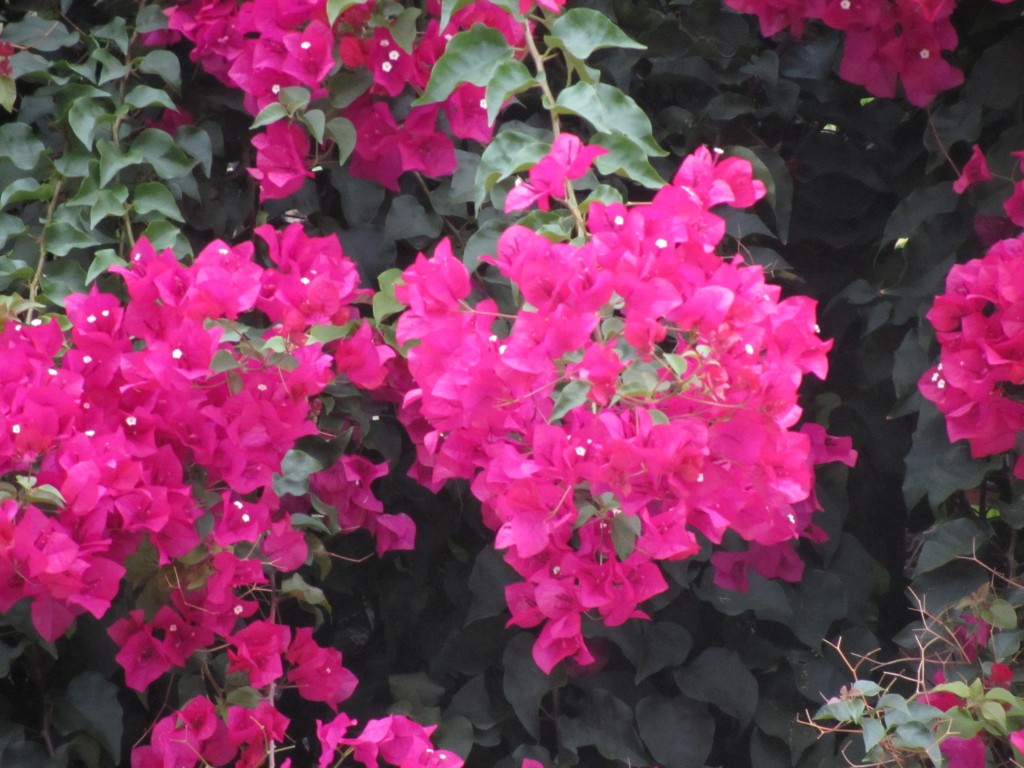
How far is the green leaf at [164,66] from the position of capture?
145 cm

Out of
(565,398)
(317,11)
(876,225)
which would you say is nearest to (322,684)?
(565,398)

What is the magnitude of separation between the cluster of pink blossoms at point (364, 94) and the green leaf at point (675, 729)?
0.62 meters

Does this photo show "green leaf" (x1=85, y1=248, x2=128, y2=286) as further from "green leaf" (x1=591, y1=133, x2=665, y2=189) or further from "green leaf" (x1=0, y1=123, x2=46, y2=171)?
"green leaf" (x1=591, y1=133, x2=665, y2=189)

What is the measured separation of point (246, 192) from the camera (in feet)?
5.01

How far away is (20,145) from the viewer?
145 centimetres

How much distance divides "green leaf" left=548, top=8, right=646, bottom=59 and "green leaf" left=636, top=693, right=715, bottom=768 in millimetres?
679

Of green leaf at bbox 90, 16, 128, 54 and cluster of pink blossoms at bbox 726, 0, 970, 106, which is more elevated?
cluster of pink blossoms at bbox 726, 0, 970, 106

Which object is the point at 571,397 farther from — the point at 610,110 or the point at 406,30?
the point at 406,30

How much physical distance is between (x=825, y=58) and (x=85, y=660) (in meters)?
1.07

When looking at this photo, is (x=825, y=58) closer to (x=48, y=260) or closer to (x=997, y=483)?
(x=997, y=483)

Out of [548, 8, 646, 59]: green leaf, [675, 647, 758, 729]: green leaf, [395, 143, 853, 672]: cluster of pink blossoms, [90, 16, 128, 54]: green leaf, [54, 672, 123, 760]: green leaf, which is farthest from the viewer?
[90, 16, 128, 54]: green leaf

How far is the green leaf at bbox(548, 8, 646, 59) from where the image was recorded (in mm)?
1127

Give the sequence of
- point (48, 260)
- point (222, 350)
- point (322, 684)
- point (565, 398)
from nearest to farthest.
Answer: point (565, 398)
point (222, 350)
point (322, 684)
point (48, 260)

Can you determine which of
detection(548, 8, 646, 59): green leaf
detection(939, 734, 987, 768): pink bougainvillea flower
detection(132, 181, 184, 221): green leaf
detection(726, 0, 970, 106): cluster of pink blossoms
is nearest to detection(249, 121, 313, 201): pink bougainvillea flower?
detection(132, 181, 184, 221): green leaf
